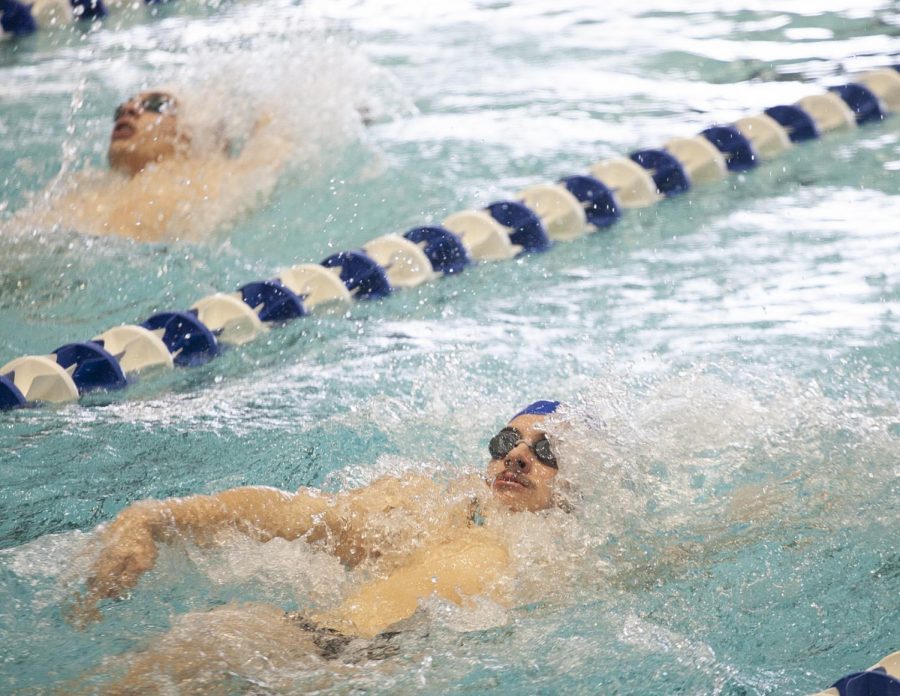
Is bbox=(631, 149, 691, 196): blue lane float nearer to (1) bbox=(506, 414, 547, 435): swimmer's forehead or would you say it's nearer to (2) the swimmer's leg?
(1) bbox=(506, 414, 547, 435): swimmer's forehead

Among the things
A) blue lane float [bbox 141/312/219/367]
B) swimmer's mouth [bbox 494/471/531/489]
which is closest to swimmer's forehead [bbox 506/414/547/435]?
swimmer's mouth [bbox 494/471/531/489]

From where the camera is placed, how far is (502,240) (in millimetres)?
4641

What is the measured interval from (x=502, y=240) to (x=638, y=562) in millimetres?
2046

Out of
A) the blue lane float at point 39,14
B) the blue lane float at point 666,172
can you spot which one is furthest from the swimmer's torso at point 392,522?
the blue lane float at point 39,14

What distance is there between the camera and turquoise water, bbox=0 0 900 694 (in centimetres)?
261

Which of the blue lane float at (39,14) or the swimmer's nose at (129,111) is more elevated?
the blue lane float at (39,14)

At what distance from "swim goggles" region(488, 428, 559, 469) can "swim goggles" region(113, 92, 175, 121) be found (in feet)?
9.14

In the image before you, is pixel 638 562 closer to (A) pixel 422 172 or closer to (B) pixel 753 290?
(B) pixel 753 290

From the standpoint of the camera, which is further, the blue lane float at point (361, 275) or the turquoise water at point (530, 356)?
the blue lane float at point (361, 275)

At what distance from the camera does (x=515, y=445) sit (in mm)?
2871

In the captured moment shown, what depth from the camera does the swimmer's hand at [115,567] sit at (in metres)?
2.51

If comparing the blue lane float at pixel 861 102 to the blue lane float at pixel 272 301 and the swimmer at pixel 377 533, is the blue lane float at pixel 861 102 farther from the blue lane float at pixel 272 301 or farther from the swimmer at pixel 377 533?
the swimmer at pixel 377 533

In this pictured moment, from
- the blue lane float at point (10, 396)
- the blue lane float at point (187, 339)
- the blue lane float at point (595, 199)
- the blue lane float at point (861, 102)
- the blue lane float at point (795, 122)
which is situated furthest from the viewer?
the blue lane float at point (861, 102)

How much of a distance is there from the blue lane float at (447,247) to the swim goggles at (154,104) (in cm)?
117
